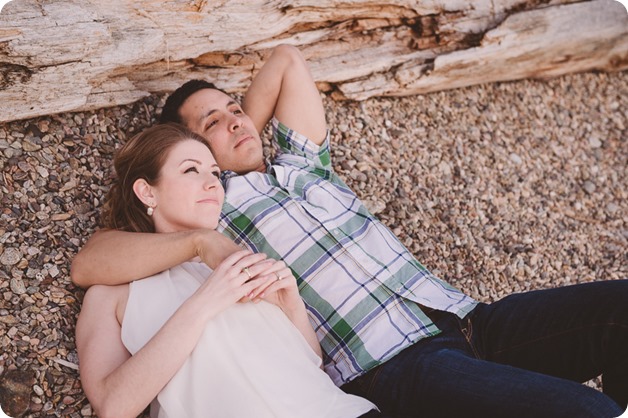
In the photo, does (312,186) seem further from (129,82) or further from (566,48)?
(566,48)

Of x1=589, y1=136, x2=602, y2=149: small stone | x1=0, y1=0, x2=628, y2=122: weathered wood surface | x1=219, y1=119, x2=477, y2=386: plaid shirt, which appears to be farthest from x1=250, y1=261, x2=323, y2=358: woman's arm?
x1=589, y1=136, x2=602, y2=149: small stone

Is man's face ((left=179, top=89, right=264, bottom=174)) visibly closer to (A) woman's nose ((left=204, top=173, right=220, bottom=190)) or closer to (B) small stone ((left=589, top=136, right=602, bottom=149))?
(A) woman's nose ((left=204, top=173, right=220, bottom=190))

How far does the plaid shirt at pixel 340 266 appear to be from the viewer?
3326 mm

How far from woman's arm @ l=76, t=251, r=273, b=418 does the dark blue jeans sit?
0.83 meters

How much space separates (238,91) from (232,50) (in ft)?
1.06

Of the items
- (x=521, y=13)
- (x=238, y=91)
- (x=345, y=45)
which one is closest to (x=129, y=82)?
(x=238, y=91)

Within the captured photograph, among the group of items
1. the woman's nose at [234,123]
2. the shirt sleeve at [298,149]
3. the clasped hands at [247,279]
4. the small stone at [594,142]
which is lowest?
the small stone at [594,142]

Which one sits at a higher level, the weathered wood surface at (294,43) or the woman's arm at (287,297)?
the weathered wood surface at (294,43)

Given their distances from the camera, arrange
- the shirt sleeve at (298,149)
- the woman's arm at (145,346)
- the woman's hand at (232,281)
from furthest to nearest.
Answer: the shirt sleeve at (298,149)
the woman's hand at (232,281)
the woman's arm at (145,346)

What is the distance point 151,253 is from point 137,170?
54cm

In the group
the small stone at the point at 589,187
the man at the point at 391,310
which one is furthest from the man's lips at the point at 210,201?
the small stone at the point at 589,187

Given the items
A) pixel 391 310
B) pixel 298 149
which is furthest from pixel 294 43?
pixel 391 310

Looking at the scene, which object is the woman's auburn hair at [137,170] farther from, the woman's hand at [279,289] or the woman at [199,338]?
the woman's hand at [279,289]

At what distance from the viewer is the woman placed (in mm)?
2758
